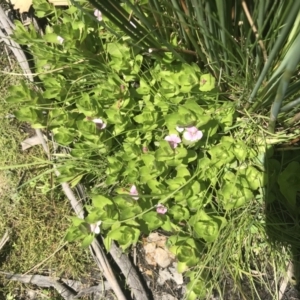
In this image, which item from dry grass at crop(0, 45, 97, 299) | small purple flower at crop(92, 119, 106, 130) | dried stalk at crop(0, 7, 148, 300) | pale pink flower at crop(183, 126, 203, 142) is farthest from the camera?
dry grass at crop(0, 45, 97, 299)

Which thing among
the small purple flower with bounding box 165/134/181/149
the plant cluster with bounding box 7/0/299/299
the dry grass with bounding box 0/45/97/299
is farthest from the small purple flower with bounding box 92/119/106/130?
the dry grass with bounding box 0/45/97/299

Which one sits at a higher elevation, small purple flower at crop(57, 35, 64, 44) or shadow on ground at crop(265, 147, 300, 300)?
small purple flower at crop(57, 35, 64, 44)

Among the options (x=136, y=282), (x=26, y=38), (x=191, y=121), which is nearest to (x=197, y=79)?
(x=191, y=121)

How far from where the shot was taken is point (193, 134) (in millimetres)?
1104

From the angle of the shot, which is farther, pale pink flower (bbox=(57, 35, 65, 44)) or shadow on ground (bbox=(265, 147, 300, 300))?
pale pink flower (bbox=(57, 35, 65, 44))

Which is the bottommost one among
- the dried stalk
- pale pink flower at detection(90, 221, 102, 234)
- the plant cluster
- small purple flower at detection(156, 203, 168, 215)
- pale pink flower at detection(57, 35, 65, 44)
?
the dried stalk

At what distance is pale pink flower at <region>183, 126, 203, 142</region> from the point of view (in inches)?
43.4

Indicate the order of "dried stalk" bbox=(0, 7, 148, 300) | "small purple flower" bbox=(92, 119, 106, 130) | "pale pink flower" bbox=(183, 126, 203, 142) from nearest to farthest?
1. "pale pink flower" bbox=(183, 126, 203, 142)
2. "small purple flower" bbox=(92, 119, 106, 130)
3. "dried stalk" bbox=(0, 7, 148, 300)

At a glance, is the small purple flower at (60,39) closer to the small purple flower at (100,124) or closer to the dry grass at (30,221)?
the small purple flower at (100,124)

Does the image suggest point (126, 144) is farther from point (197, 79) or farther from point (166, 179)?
point (197, 79)

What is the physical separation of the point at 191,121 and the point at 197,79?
0.38ft

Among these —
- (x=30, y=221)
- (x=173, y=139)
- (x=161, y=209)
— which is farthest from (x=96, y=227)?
(x=30, y=221)

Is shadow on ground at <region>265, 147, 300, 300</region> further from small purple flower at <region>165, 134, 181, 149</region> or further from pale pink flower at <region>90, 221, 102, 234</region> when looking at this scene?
pale pink flower at <region>90, 221, 102, 234</region>

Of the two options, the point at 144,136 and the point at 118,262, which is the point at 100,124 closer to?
the point at 144,136
